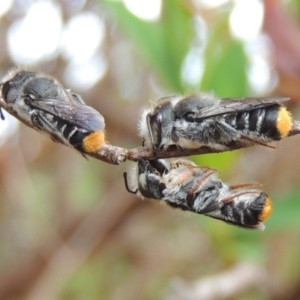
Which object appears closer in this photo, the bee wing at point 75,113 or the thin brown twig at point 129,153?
the thin brown twig at point 129,153

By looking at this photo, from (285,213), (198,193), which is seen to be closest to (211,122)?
(198,193)

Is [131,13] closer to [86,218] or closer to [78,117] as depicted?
[78,117]

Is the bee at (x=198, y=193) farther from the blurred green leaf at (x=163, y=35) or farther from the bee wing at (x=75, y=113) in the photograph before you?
the blurred green leaf at (x=163, y=35)

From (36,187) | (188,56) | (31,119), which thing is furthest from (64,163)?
(31,119)

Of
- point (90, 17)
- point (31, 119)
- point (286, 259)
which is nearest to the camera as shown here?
point (31, 119)

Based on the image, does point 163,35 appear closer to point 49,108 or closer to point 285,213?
→ point 285,213

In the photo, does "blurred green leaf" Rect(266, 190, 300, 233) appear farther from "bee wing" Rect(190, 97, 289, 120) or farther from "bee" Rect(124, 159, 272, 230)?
"bee wing" Rect(190, 97, 289, 120)

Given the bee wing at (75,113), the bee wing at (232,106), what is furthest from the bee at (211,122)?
the bee wing at (75,113)
